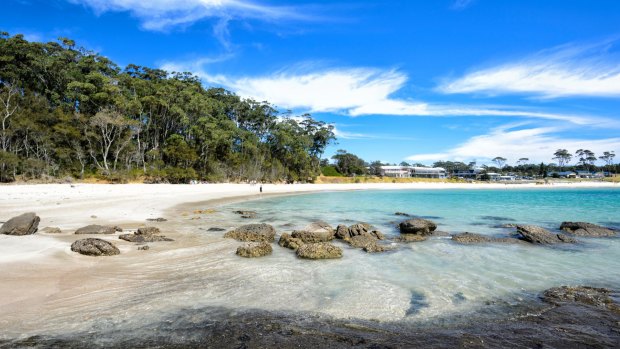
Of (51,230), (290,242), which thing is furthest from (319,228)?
(51,230)

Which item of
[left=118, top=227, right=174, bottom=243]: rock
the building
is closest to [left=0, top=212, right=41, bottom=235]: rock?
[left=118, top=227, right=174, bottom=243]: rock

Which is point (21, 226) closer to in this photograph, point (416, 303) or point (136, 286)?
point (136, 286)

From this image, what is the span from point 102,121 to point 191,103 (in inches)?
434

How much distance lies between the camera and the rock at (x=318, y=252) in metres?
9.22

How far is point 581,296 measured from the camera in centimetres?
630

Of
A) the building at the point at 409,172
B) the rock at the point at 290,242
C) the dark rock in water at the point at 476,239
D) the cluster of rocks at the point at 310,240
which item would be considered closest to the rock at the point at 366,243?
the cluster of rocks at the point at 310,240

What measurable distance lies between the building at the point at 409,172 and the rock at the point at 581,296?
94.7m

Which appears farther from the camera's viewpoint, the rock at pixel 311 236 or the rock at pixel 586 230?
the rock at pixel 586 230

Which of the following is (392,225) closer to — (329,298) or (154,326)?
(329,298)

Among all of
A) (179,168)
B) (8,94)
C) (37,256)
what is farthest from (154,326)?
(8,94)

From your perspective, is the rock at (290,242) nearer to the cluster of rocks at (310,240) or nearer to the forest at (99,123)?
the cluster of rocks at (310,240)

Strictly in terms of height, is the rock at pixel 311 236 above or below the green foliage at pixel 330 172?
below

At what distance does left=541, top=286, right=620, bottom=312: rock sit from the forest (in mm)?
38448

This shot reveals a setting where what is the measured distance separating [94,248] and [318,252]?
19.0ft
